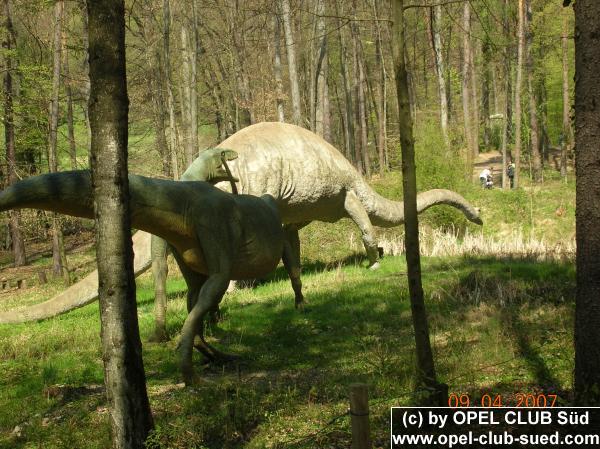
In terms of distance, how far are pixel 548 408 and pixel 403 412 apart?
3.07 ft

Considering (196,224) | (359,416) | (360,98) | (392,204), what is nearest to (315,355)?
(196,224)

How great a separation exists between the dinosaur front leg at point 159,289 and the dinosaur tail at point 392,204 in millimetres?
5775

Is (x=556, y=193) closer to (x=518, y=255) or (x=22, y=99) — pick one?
(x=518, y=255)

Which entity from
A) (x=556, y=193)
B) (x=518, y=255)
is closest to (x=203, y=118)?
(x=556, y=193)

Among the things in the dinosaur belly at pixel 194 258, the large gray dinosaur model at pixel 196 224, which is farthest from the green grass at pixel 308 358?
the dinosaur belly at pixel 194 258

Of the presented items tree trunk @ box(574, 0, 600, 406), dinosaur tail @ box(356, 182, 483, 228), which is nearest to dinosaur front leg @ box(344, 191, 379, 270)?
dinosaur tail @ box(356, 182, 483, 228)

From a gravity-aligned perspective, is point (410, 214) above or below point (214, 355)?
above

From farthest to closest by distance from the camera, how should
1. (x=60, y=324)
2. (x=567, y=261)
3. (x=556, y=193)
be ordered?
(x=556, y=193)
(x=567, y=261)
(x=60, y=324)

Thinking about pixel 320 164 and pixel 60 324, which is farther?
pixel 320 164

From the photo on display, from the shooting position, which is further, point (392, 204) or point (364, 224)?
point (392, 204)

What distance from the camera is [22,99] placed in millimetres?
20203

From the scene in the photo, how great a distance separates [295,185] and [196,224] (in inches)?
241

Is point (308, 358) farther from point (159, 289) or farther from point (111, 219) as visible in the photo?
point (111, 219)

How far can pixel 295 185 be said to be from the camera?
12.0m
